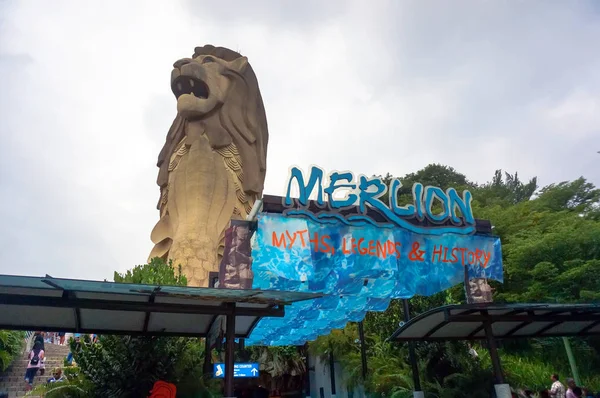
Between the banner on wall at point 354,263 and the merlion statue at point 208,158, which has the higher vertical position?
the merlion statue at point 208,158

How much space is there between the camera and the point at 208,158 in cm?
3062

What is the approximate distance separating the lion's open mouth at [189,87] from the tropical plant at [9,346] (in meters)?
19.0

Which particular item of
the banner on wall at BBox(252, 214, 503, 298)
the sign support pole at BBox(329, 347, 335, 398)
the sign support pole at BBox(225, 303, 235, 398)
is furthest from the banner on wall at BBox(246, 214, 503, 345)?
the sign support pole at BBox(329, 347, 335, 398)

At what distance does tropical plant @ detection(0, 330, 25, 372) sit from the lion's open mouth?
19042mm

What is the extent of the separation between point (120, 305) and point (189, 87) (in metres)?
27.5

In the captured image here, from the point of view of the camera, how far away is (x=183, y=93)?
32.9m

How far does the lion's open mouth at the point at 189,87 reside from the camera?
106 feet

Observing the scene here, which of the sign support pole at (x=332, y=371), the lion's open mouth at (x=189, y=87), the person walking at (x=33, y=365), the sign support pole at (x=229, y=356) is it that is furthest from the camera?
the lion's open mouth at (x=189, y=87)

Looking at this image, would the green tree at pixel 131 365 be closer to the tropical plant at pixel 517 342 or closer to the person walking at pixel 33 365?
the person walking at pixel 33 365

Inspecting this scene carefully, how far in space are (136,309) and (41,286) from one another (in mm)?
1398

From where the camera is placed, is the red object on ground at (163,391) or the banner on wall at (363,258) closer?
the red object on ground at (163,391)

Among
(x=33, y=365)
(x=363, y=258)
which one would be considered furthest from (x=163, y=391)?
(x=33, y=365)

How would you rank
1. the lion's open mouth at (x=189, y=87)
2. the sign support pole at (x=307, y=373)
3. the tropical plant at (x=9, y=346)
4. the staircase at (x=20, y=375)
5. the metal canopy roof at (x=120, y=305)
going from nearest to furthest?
the metal canopy roof at (x=120, y=305) → the staircase at (x=20, y=375) → the tropical plant at (x=9, y=346) → the sign support pole at (x=307, y=373) → the lion's open mouth at (x=189, y=87)

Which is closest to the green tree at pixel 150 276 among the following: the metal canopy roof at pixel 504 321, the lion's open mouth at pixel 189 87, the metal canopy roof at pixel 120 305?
the metal canopy roof at pixel 120 305
